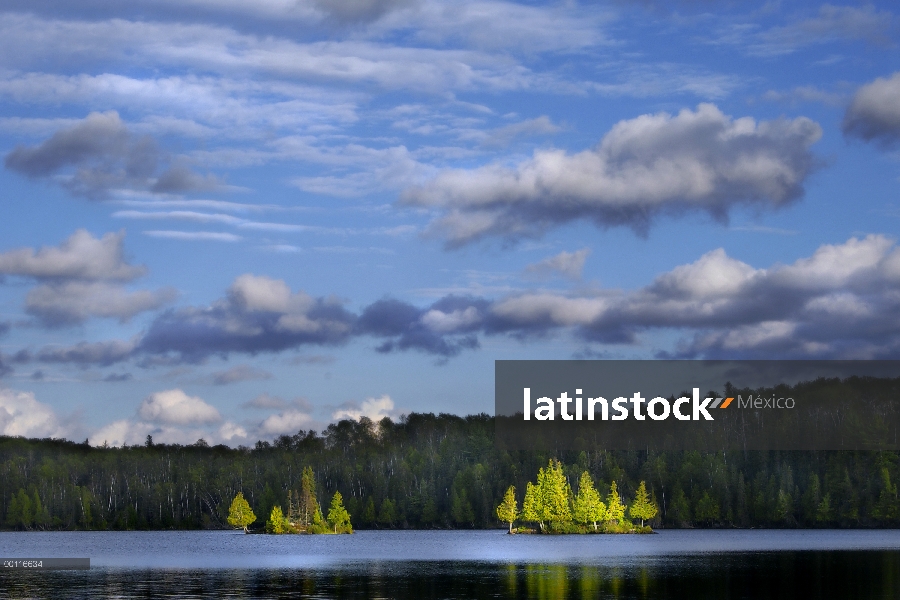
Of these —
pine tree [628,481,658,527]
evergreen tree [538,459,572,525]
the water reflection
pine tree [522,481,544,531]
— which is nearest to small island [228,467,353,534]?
pine tree [522,481,544,531]

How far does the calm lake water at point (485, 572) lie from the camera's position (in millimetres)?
67188

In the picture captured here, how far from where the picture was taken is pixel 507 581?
251 feet

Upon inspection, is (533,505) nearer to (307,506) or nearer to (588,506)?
(588,506)

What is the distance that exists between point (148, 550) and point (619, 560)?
64726 millimetres

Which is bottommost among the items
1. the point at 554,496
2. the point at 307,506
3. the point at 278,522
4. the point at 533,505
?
the point at 278,522

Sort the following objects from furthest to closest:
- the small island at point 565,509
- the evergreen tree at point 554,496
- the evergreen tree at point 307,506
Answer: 1. the evergreen tree at point 307,506
2. the small island at point 565,509
3. the evergreen tree at point 554,496

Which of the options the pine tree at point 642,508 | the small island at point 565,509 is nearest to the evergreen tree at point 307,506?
the small island at point 565,509

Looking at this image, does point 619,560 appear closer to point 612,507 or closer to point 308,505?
point 612,507

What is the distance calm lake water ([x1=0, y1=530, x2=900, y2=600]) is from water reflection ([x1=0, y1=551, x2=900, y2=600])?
0.28ft

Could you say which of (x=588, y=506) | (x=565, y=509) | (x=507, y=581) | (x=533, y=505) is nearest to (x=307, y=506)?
(x=533, y=505)

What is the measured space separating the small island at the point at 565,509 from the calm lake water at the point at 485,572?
109 ft

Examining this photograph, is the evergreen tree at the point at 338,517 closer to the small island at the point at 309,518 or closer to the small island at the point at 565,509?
the small island at the point at 309,518

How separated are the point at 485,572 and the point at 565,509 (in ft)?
316

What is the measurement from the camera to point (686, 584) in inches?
2857
